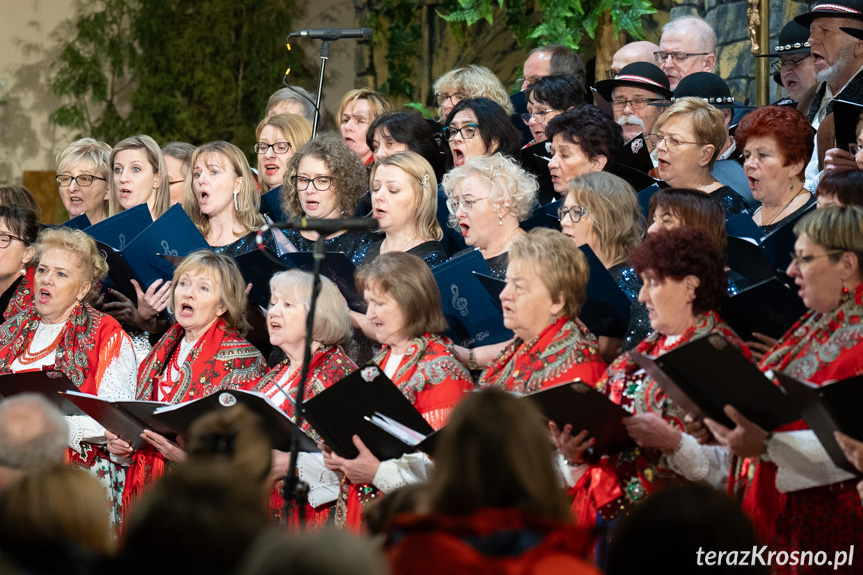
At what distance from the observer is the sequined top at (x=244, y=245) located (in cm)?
475

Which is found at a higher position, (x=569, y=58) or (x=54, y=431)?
(x=569, y=58)

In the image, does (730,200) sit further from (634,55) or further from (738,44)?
(738,44)

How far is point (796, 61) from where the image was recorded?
204 inches

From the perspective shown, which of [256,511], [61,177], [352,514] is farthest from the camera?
[61,177]

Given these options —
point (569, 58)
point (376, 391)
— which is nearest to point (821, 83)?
point (569, 58)

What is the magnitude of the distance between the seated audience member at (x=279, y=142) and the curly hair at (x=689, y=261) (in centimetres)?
253

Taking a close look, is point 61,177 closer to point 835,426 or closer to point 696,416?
point 696,416

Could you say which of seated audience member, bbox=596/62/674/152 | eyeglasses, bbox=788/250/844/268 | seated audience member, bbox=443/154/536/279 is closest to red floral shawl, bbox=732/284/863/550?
eyeglasses, bbox=788/250/844/268

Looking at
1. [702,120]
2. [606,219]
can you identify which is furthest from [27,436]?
[702,120]

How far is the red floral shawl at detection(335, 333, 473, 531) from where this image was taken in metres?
3.50

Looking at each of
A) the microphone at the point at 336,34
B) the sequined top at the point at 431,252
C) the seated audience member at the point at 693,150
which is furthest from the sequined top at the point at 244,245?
the seated audience member at the point at 693,150

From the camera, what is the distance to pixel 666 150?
13.9 ft

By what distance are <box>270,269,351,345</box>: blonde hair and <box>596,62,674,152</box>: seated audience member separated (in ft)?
5.98

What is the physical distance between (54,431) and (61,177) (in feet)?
10.1
